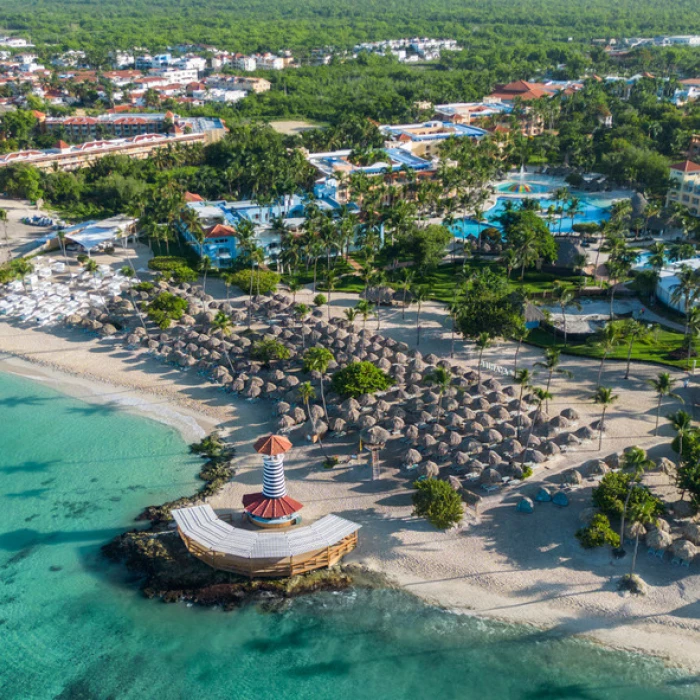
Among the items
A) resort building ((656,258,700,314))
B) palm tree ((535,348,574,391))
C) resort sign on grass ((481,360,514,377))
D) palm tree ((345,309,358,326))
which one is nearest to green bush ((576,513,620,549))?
palm tree ((535,348,574,391))

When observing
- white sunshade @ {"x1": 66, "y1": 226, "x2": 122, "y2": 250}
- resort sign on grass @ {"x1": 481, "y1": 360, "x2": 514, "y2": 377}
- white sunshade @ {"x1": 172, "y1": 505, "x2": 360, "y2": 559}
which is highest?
white sunshade @ {"x1": 66, "y1": 226, "x2": 122, "y2": 250}

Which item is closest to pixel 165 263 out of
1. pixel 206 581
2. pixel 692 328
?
pixel 206 581

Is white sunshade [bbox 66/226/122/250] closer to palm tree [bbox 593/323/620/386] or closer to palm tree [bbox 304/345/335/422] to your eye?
palm tree [bbox 304/345/335/422]

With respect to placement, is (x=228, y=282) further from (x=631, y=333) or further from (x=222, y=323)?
(x=631, y=333)

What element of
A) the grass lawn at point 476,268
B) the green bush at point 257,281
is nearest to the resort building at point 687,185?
the grass lawn at point 476,268

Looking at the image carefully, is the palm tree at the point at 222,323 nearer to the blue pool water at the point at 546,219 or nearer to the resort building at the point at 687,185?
the blue pool water at the point at 546,219

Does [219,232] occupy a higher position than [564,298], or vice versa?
[219,232]
